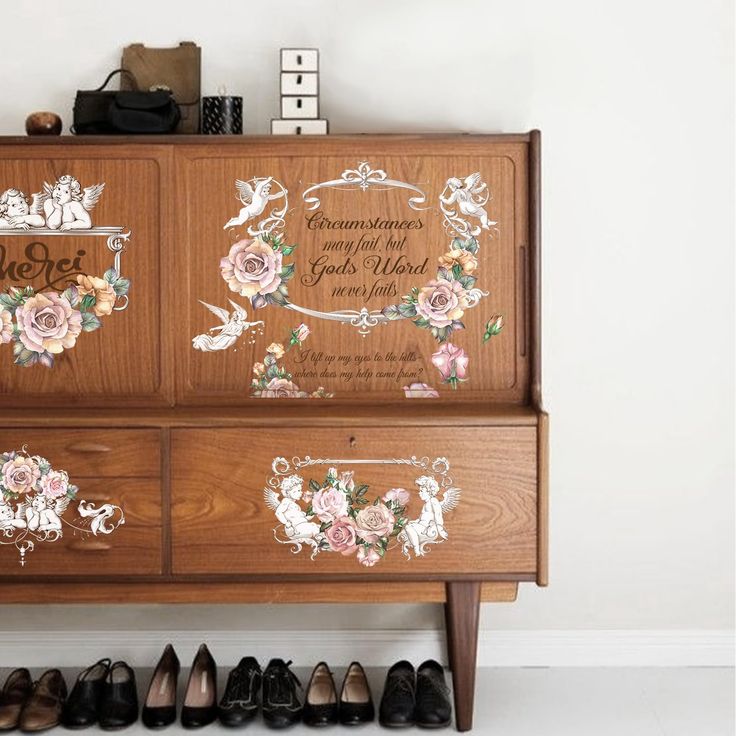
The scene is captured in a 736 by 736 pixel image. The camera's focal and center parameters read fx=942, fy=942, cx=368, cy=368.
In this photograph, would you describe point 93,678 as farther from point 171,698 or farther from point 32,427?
point 32,427

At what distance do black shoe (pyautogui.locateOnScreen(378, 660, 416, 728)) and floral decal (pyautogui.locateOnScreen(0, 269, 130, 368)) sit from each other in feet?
4.24

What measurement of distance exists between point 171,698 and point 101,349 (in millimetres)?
989

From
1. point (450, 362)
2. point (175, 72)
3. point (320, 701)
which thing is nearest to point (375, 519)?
point (450, 362)

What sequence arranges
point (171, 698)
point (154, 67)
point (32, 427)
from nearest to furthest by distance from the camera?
point (32, 427), point (171, 698), point (154, 67)

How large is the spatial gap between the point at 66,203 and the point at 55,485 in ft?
2.48

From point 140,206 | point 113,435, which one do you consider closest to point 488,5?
point 140,206

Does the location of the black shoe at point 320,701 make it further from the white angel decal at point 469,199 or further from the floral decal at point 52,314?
the white angel decal at point 469,199

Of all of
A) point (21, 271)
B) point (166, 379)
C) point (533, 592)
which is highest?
point (21, 271)

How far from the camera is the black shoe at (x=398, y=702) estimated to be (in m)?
2.56

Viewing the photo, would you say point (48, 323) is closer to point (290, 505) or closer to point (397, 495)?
point (290, 505)

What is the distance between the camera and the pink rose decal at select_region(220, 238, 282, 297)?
2.57 metres

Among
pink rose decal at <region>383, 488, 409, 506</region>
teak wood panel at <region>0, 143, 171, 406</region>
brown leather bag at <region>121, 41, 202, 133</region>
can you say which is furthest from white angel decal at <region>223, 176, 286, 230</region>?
pink rose decal at <region>383, 488, 409, 506</region>

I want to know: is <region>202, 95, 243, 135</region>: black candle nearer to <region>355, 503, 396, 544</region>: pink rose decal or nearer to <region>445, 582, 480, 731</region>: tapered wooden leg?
<region>355, 503, 396, 544</region>: pink rose decal

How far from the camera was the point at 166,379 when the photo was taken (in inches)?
101
